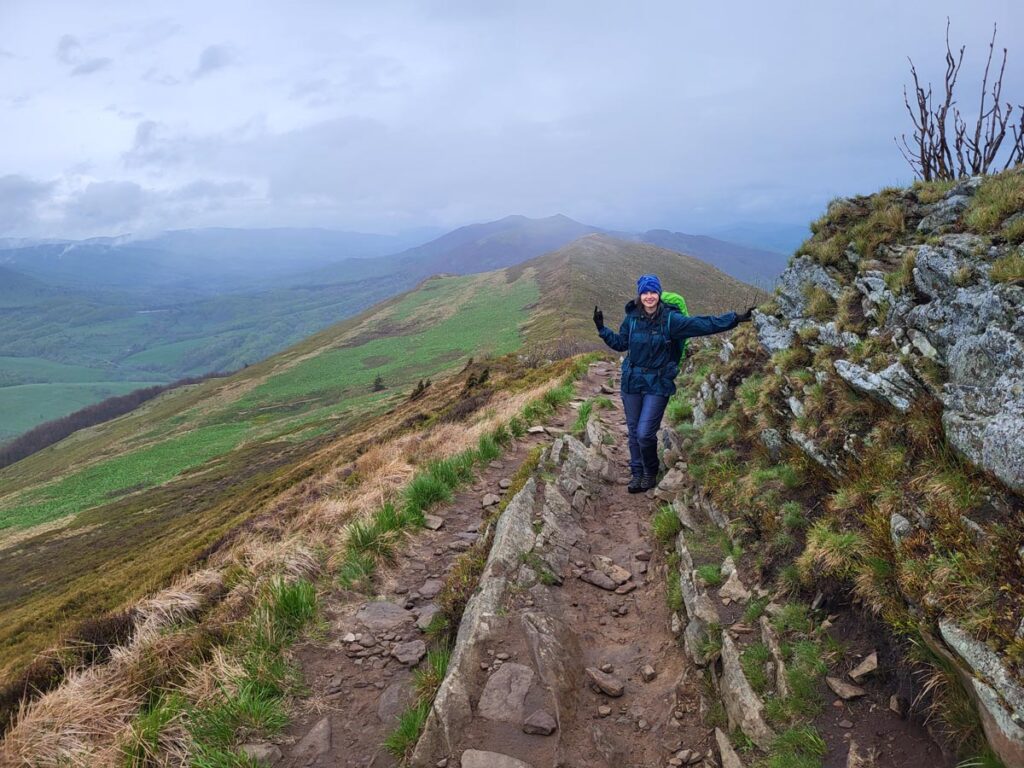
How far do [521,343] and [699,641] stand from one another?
8118cm

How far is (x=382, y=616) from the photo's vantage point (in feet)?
25.9

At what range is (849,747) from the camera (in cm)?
457

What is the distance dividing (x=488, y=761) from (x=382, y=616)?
303 centimetres

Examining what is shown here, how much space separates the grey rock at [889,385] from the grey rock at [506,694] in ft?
17.5

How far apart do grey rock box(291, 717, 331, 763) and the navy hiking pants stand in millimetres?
6862

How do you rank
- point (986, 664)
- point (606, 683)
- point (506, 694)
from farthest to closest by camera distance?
point (606, 683)
point (506, 694)
point (986, 664)

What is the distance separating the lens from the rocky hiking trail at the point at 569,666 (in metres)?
5.25

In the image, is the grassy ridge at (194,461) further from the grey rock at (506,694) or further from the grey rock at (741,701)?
the grey rock at (741,701)

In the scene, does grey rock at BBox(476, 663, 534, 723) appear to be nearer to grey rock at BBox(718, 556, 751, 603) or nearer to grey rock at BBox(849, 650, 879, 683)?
grey rock at BBox(718, 556, 751, 603)

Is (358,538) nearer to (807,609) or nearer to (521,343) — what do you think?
(807,609)

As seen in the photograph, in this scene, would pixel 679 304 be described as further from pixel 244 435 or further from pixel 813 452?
pixel 244 435

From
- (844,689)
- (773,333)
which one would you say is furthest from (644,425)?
(844,689)

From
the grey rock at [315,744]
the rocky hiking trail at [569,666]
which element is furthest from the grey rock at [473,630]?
the grey rock at [315,744]

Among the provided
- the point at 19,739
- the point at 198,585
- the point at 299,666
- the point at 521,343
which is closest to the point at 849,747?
the point at 299,666
